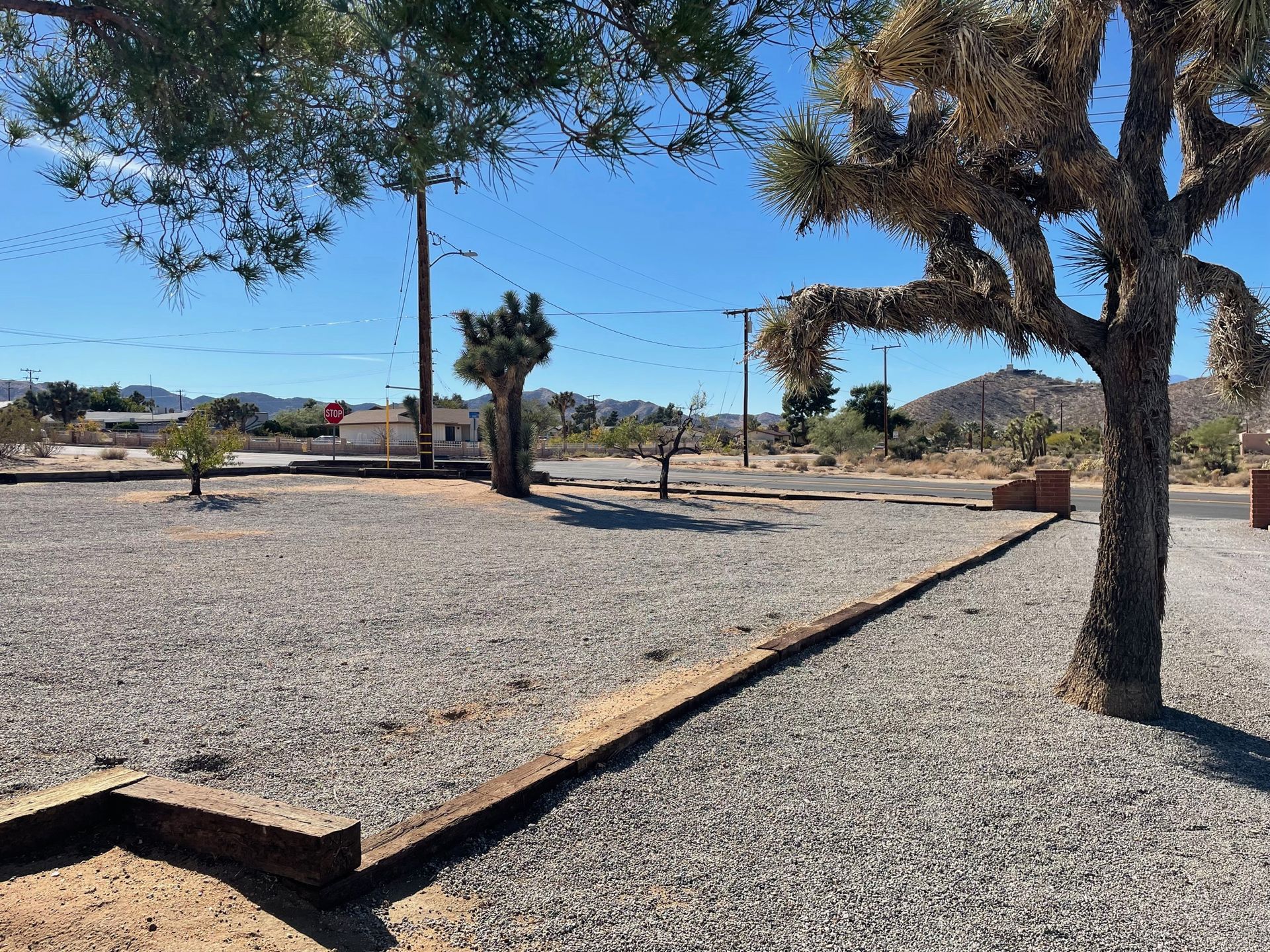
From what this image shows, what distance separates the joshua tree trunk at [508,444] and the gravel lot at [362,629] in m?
5.61

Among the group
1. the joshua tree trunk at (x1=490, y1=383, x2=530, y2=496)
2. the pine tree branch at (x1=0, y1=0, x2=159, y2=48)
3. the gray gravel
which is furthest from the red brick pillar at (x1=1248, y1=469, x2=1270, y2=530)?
the pine tree branch at (x1=0, y1=0, x2=159, y2=48)

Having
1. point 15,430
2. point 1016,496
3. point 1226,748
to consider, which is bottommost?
point 1226,748

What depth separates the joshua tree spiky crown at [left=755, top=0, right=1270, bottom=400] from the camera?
4.86 metres

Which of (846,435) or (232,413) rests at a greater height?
(232,413)

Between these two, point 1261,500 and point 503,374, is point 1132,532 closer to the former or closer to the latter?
point 1261,500

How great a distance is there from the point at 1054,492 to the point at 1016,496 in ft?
2.86

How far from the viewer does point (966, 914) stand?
298cm

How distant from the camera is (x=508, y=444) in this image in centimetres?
2125

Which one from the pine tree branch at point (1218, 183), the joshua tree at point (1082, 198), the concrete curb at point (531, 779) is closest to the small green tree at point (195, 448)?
the concrete curb at point (531, 779)

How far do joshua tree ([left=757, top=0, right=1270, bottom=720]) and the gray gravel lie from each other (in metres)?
0.88

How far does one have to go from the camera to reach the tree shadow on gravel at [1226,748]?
4.36 m

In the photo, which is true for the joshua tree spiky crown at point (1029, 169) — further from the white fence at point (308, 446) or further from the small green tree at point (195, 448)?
the white fence at point (308, 446)

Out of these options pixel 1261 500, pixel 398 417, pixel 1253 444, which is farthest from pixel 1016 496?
pixel 398 417

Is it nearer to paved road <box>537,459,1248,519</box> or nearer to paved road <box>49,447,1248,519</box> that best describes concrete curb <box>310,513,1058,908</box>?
paved road <box>49,447,1248,519</box>
